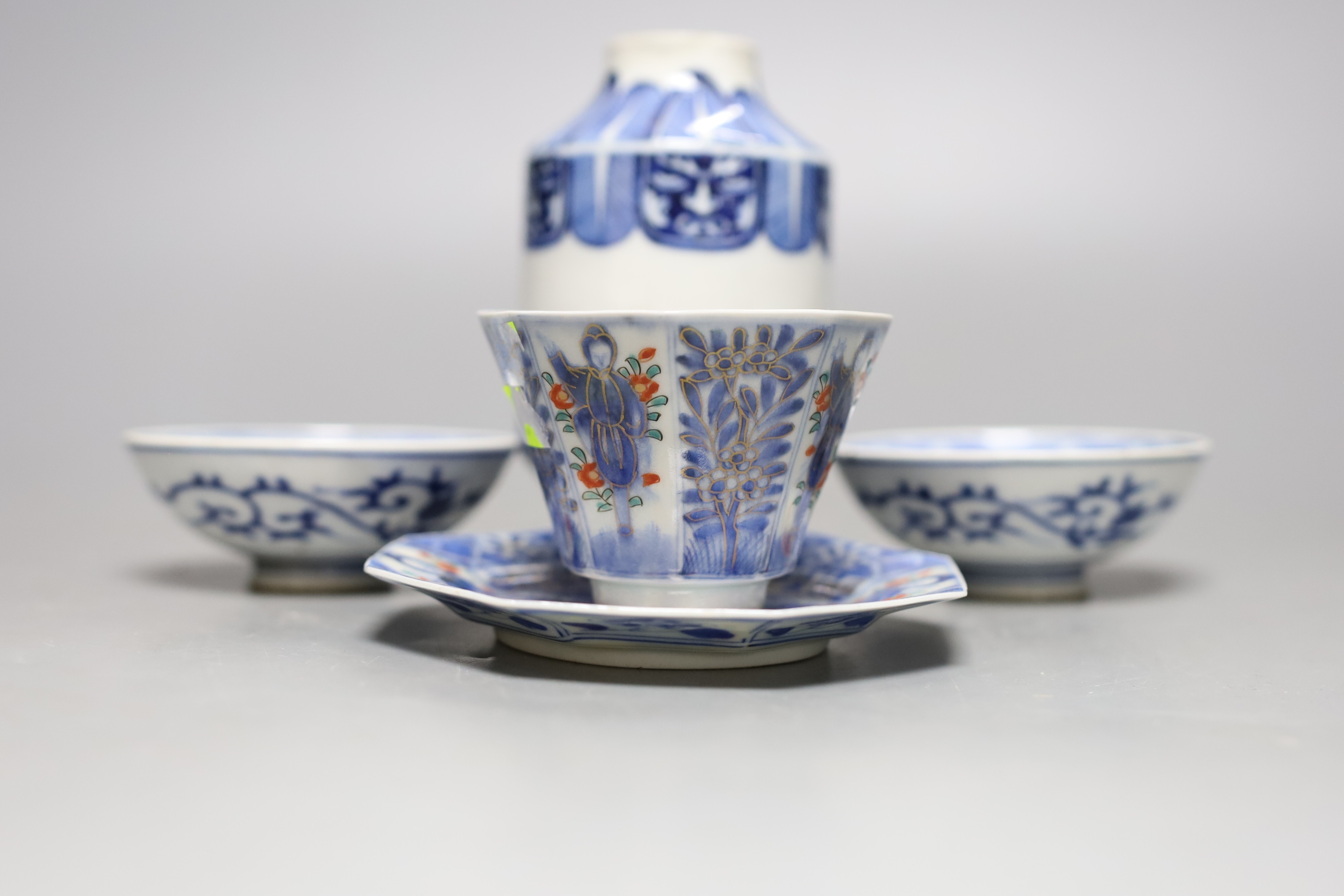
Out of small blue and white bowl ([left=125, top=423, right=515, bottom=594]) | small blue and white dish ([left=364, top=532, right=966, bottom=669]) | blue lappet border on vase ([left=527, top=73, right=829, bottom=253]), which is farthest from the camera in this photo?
blue lappet border on vase ([left=527, top=73, right=829, bottom=253])

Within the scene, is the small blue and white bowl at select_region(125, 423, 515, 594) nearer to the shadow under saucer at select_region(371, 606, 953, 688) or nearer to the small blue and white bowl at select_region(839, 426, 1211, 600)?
the shadow under saucer at select_region(371, 606, 953, 688)

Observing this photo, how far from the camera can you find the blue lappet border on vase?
126 centimetres

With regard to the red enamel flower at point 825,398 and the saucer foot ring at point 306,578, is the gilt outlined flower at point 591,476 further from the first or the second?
the saucer foot ring at point 306,578

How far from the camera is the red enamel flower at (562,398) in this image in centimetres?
89

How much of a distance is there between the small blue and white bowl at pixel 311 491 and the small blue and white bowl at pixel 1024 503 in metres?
0.33

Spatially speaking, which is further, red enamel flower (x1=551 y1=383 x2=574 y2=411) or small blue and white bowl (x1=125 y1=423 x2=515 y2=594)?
small blue and white bowl (x1=125 y1=423 x2=515 y2=594)

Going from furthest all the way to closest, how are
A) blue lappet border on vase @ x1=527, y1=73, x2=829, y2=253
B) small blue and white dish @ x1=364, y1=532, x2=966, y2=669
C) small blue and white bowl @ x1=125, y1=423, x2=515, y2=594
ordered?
blue lappet border on vase @ x1=527, y1=73, x2=829, y2=253 < small blue and white bowl @ x1=125, y1=423, x2=515, y2=594 < small blue and white dish @ x1=364, y1=532, x2=966, y2=669

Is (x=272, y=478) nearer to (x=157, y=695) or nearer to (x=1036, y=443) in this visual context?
(x=157, y=695)

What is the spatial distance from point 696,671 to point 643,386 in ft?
0.59

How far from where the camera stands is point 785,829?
2.15 ft

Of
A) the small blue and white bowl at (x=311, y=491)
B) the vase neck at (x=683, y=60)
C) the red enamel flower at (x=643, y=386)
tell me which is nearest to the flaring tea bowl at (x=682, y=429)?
the red enamel flower at (x=643, y=386)

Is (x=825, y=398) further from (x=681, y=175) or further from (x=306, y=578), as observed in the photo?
(x=306, y=578)

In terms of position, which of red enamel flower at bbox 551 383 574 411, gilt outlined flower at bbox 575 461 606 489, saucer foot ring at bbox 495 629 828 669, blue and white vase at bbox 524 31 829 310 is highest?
blue and white vase at bbox 524 31 829 310

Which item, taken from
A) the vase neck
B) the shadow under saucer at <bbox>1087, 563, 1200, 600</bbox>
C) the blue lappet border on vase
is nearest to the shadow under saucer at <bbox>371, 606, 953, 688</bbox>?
the shadow under saucer at <bbox>1087, 563, 1200, 600</bbox>
